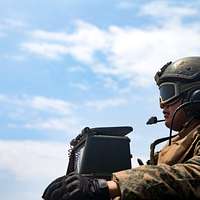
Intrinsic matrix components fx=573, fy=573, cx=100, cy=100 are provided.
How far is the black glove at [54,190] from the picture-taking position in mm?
4461

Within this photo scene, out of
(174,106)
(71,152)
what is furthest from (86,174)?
(174,106)

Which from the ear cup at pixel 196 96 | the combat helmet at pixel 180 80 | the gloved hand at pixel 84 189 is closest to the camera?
the gloved hand at pixel 84 189

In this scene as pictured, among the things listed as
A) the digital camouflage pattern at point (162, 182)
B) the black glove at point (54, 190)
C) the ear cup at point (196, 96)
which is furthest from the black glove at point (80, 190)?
the ear cup at point (196, 96)

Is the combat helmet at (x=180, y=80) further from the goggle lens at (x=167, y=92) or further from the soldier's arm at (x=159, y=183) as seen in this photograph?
the soldier's arm at (x=159, y=183)

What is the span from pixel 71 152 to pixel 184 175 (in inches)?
71.1

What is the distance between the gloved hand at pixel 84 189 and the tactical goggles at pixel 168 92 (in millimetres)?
1652

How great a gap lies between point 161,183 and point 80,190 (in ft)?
2.04

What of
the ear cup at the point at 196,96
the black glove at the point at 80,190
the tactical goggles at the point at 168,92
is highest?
the tactical goggles at the point at 168,92

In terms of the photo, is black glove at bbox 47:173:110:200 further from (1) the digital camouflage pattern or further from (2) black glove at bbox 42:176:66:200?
(1) the digital camouflage pattern

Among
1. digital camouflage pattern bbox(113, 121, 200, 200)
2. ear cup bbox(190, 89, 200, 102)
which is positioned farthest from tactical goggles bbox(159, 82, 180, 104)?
digital camouflage pattern bbox(113, 121, 200, 200)

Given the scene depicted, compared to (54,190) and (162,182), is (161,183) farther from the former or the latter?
(54,190)

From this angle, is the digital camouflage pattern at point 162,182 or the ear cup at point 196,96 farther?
the ear cup at point 196,96

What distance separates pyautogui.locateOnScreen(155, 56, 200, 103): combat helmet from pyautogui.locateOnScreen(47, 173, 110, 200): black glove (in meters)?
1.62

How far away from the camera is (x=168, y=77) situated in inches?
233
